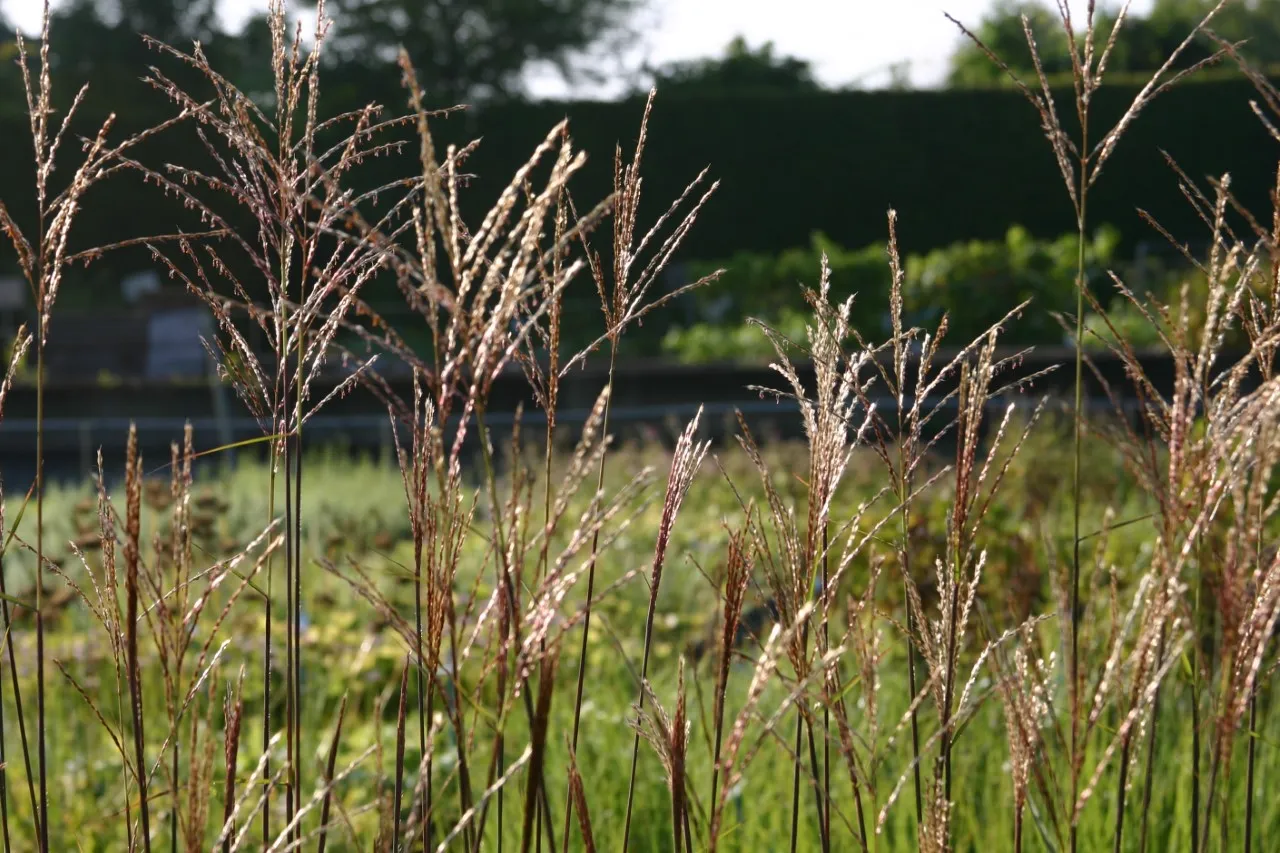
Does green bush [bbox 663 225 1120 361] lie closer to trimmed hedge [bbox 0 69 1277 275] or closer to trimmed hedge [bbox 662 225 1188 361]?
trimmed hedge [bbox 662 225 1188 361]

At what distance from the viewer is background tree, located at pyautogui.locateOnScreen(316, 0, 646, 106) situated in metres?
26.5

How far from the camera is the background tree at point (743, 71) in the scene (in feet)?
97.6

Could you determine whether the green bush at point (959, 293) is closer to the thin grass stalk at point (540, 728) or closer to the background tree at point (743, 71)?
the thin grass stalk at point (540, 728)

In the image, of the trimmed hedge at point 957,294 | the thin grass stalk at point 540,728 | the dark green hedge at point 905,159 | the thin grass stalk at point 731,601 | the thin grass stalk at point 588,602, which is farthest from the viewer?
the dark green hedge at point 905,159

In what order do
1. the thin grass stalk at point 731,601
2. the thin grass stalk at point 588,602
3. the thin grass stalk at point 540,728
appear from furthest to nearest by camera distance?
the thin grass stalk at point 731,601 < the thin grass stalk at point 588,602 < the thin grass stalk at point 540,728

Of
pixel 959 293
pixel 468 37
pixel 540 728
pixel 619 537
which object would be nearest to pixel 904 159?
pixel 959 293

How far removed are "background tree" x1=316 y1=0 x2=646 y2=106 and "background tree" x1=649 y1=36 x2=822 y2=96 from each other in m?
2.29

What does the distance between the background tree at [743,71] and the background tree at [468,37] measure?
2288 mm

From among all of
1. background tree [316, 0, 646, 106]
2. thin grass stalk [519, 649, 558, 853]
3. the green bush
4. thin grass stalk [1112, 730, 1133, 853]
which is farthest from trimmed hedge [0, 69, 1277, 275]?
thin grass stalk [519, 649, 558, 853]

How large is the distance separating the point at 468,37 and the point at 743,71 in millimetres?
6475

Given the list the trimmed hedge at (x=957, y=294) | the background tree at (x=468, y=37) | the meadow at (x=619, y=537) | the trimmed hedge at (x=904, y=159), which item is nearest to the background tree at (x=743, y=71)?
the background tree at (x=468, y=37)

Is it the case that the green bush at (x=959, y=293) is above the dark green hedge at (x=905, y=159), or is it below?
below

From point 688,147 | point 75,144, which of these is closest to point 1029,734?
point 75,144

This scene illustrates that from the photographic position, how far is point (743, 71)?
3030 centimetres
